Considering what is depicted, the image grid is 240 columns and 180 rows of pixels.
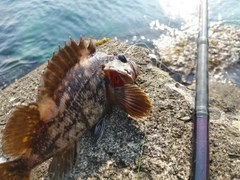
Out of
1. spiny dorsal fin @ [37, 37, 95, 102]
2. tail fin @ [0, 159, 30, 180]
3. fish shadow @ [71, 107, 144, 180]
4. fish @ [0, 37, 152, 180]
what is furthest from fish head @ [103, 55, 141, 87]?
tail fin @ [0, 159, 30, 180]

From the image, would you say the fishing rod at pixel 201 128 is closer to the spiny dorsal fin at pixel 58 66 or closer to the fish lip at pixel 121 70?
the fish lip at pixel 121 70

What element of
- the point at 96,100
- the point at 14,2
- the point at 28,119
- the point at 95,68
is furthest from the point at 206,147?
the point at 14,2

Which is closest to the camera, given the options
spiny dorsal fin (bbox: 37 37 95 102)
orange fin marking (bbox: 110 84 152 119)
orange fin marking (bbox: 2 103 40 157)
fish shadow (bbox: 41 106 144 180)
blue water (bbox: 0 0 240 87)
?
orange fin marking (bbox: 2 103 40 157)

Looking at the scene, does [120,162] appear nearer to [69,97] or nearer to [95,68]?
[69,97]

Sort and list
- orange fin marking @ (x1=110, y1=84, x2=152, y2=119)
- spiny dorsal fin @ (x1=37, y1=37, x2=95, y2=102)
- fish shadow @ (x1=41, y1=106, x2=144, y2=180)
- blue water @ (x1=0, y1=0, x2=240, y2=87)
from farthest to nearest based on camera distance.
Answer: blue water @ (x1=0, y1=0, x2=240, y2=87) → orange fin marking @ (x1=110, y1=84, x2=152, y2=119) → fish shadow @ (x1=41, y1=106, x2=144, y2=180) → spiny dorsal fin @ (x1=37, y1=37, x2=95, y2=102)

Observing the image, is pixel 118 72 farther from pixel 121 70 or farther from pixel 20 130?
pixel 20 130

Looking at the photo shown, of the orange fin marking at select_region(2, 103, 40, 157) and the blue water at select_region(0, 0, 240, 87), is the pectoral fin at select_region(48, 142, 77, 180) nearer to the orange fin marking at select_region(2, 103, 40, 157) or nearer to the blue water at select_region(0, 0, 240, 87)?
the orange fin marking at select_region(2, 103, 40, 157)

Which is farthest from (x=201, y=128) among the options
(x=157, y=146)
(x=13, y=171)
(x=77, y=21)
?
(x=77, y=21)
